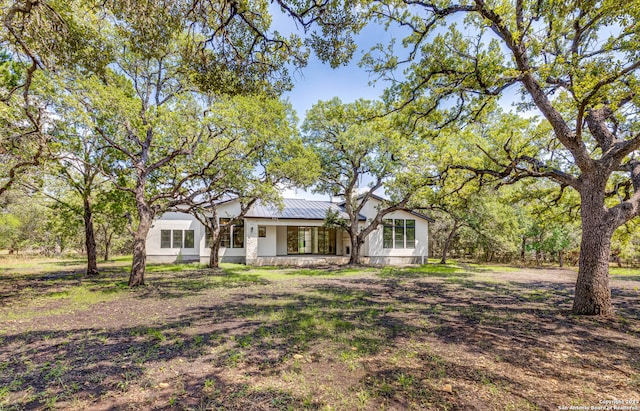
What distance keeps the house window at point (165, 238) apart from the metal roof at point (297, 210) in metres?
6.36

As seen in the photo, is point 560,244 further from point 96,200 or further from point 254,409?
point 96,200

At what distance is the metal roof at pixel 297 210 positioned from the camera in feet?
63.9

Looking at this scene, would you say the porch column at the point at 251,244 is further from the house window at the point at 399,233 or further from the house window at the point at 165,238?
the house window at the point at 399,233

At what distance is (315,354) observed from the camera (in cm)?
429

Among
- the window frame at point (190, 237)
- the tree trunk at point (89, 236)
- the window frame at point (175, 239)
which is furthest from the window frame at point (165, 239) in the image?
the tree trunk at point (89, 236)

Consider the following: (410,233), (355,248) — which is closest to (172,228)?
(355,248)

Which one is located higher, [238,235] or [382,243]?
[238,235]

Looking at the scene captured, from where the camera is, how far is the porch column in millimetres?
18795

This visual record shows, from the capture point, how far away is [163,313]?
682cm

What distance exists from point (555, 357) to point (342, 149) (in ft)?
47.0

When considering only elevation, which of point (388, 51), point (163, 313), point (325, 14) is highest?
point (388, 51)

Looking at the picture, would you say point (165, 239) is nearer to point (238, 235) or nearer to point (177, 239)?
point (177, 239)

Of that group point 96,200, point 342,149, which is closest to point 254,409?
point 96,200

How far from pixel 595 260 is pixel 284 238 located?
697 inches
